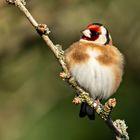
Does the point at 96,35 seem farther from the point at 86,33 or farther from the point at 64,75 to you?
the point at 64,75

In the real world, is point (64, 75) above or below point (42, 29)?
below

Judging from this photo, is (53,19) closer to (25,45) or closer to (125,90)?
(25,45)

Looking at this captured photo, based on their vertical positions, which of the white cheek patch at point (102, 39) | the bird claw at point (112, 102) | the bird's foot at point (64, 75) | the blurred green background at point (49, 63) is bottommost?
the bird claw at point (112, 102)

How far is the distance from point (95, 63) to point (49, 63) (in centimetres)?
269

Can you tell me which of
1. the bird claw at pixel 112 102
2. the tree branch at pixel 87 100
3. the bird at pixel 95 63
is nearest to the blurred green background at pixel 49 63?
the bird at pixel 95 63

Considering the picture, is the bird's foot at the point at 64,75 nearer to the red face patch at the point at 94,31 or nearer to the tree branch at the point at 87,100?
the tree branch at the point at 87,100

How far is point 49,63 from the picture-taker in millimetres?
7012

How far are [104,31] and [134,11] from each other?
221cm

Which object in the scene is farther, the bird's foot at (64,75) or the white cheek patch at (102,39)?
the white cheek patch at (102,39)

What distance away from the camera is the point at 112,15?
6727mm

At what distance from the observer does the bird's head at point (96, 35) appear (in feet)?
14.9

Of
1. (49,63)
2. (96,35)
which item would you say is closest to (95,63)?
(96,35)

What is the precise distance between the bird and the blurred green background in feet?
5.42

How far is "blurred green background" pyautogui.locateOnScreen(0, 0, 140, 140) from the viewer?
634 centimetres
